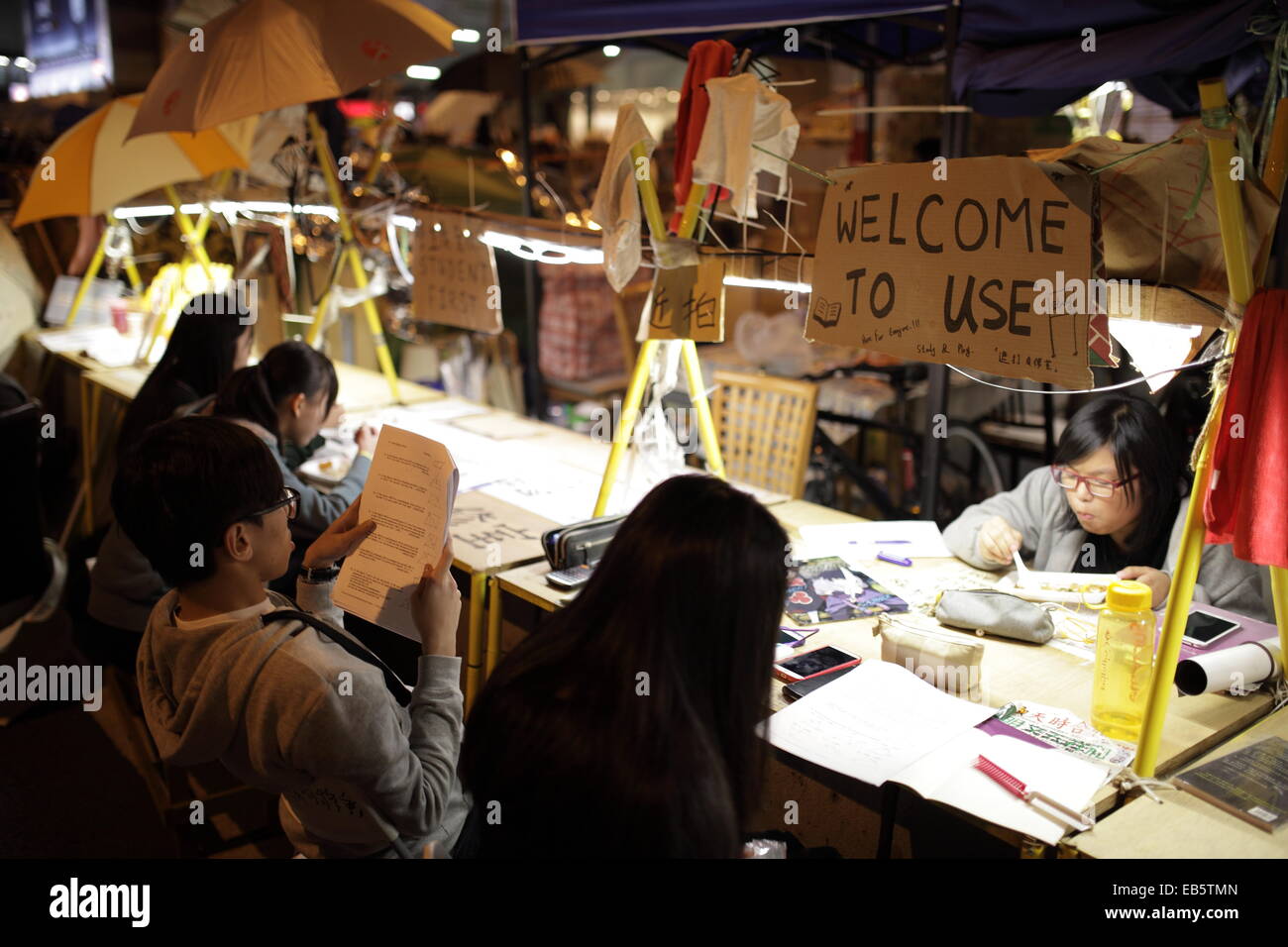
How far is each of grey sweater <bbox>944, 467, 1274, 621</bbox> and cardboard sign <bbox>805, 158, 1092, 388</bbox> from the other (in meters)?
0.91

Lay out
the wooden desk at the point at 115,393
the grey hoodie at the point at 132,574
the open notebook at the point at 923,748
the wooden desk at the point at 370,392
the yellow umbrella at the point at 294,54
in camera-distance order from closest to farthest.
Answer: the open notebook at the point at 923,748 < the grey hoodie at the point at 132,574 < the yellow umbrella at the point at 294,54 < the wooden desk at the point at 370,392 < the wooden desk at the point at 115,393

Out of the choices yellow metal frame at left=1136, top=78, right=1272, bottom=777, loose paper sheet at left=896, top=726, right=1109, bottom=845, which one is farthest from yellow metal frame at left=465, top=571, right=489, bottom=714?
yellow metal frame at left=1136, top=78, right=1272, bottom=777

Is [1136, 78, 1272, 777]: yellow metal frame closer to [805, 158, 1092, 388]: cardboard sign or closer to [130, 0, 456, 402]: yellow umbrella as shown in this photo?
[805, 158, 1092, 388]: cardboard sign

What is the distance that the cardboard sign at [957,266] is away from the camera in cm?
161

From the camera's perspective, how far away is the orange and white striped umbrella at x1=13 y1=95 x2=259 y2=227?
398cm

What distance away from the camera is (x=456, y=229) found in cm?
312

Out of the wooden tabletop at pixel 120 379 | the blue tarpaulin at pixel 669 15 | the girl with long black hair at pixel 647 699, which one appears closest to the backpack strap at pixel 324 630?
the girl with long black hair at pixel 647 699

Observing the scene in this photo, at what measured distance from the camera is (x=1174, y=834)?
147cm

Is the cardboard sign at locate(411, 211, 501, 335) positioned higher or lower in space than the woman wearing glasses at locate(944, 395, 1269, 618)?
higher

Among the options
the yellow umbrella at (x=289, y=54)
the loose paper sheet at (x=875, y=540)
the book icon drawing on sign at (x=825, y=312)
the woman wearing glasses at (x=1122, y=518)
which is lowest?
the loose paper sheet at (x=875, y=540)

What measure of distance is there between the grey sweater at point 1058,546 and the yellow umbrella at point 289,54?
2.02 metres

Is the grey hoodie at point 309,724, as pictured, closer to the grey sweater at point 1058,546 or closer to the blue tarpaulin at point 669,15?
the grey sweater at point 1058,546
